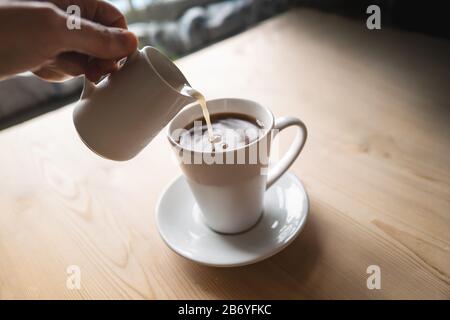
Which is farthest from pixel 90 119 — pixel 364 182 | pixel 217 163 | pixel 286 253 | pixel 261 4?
pixel 261 4

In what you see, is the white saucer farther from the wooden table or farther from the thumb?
the thumb

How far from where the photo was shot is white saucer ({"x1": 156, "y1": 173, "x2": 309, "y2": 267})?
21.9 inches

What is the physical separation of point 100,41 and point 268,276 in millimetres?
412

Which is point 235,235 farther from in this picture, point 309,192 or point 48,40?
point 48,40

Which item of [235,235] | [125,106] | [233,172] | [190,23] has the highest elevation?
[125,106]

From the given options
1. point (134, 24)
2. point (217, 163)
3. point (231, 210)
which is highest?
point (217, 163)

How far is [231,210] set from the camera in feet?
1.91

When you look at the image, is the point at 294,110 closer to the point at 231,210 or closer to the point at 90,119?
the point at 231,210

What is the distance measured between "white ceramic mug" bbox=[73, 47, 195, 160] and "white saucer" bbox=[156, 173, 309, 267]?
17cm

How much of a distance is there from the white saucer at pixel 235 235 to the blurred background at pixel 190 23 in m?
0.98

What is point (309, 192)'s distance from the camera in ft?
2.25

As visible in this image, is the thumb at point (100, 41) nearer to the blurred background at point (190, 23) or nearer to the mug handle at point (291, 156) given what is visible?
the mug handle at point (291, 156)

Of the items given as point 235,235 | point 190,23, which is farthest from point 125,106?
point 190,23

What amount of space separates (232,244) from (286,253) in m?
0.08
